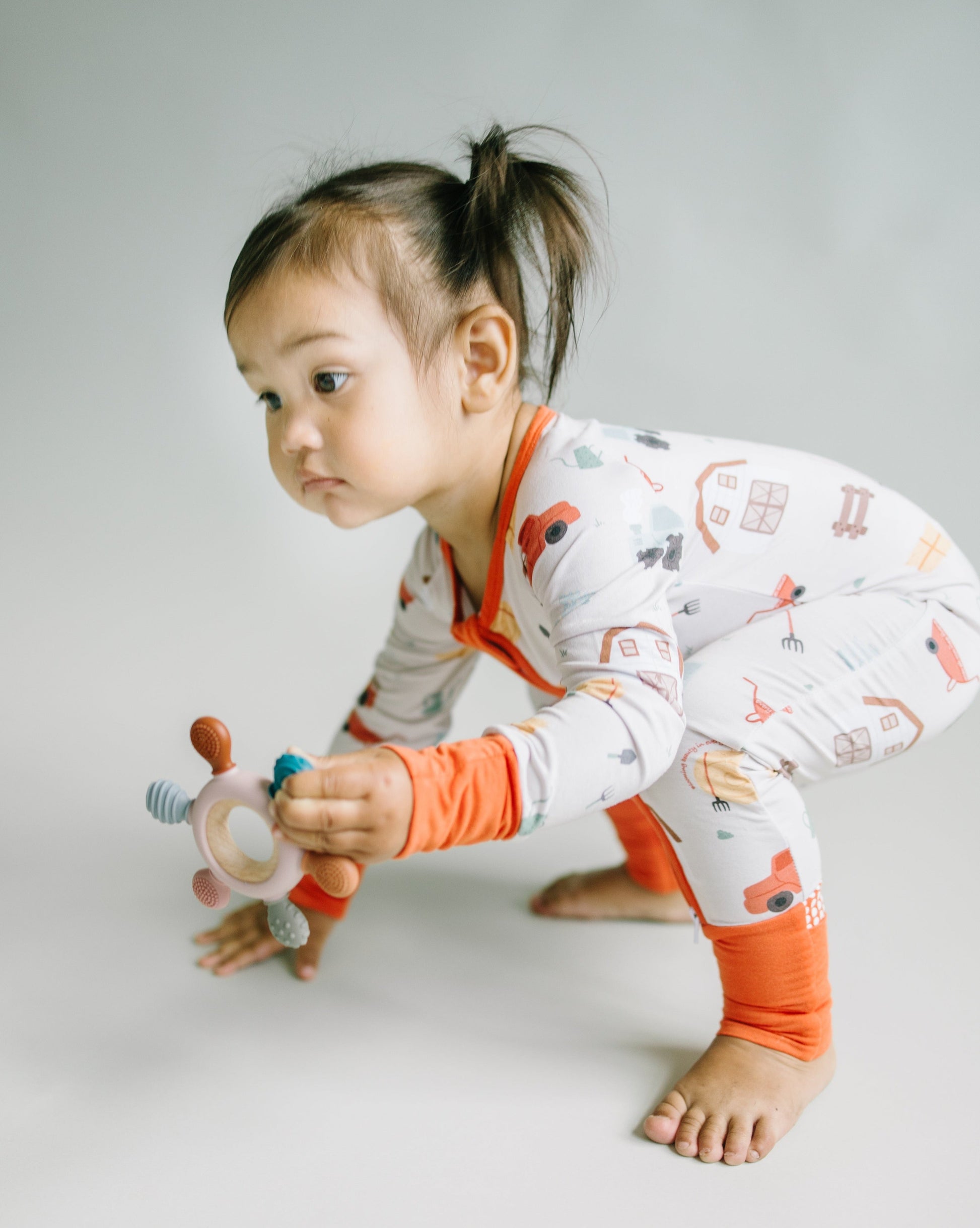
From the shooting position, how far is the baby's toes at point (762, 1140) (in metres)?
0.86

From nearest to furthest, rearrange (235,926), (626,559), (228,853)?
(228,853)
(626,559)
(235,926)

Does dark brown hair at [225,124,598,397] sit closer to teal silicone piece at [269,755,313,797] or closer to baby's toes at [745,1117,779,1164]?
teal silicone piece at [269,755,313,797]

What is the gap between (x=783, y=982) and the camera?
931 mm

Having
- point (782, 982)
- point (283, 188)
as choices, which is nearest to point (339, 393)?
point (782, 982)

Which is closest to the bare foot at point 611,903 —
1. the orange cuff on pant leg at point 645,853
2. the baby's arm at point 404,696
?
the orange cuff on pant leg at point 645,853

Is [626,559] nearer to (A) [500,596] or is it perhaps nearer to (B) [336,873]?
(A) [500,596]

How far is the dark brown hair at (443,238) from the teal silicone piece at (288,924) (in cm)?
44

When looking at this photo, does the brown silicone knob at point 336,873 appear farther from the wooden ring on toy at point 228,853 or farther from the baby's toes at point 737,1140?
the baby's toes at point 737,1140

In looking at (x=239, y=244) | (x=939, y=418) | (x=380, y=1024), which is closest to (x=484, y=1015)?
(x=380, y=1024)

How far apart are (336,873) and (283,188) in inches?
46.3

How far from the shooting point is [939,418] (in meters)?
1.86

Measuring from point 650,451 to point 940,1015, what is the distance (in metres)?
0.54

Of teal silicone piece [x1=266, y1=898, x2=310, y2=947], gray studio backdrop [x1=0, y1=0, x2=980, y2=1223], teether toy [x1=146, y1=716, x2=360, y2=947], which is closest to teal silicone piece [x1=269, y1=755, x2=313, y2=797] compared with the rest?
teether toy [x1=146, y1=716, x2=360, y2=947]

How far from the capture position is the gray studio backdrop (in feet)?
5.49
